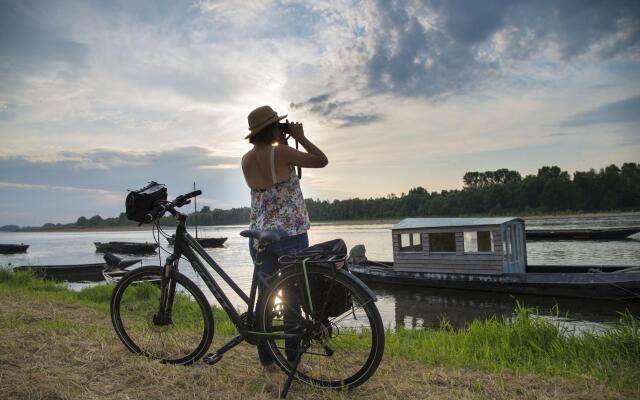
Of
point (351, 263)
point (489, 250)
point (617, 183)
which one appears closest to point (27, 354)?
point (489, 250)

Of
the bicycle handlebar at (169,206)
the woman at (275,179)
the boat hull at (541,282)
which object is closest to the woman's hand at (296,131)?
the woman at (275,179)

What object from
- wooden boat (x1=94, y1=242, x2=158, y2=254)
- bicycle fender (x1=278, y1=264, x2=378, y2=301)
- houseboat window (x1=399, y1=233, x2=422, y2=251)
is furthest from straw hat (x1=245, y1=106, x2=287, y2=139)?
wooden boat (x1=94, y1=242, x2=158, y2=254)

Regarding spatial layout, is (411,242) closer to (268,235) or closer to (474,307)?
(474,307)

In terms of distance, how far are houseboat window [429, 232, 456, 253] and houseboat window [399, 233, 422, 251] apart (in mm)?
617

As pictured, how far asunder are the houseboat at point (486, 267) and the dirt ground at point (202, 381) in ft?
46.8

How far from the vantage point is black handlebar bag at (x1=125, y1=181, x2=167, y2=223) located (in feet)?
12.8

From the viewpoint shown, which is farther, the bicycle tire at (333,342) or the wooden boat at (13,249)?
the wooden boat at (13,249)

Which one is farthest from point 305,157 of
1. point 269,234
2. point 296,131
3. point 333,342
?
point 333,342

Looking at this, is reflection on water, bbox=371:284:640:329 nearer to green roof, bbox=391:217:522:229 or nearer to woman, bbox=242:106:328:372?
green roof, bbox=391:217:522:229

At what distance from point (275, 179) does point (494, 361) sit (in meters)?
2.94

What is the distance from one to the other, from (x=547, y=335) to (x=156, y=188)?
4944mm

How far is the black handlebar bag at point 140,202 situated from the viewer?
3.91m

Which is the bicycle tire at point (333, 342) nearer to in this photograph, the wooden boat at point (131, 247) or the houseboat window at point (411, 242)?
the houseboat window at point (411, 242)

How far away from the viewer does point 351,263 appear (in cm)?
2375
